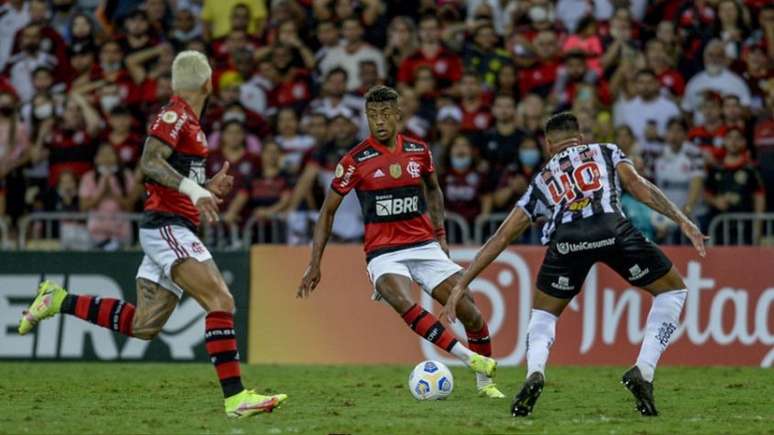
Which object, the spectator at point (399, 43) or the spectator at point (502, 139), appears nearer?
the spectator at point (502, 139)

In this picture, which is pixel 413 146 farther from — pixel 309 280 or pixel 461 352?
pixel 461 352

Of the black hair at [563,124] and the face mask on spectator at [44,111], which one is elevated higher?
the face mask on spectator at [44,111]

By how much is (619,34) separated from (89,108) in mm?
7635

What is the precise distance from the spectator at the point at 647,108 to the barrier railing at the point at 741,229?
74.0 inches

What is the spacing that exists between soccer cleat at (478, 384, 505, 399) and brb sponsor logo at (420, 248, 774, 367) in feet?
15.9

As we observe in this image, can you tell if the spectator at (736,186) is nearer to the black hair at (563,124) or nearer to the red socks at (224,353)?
the black hair at (563,124)

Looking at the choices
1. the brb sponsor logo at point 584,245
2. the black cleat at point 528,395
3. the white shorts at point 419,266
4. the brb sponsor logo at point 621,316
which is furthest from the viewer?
the brb sponsor logo at point 621,316

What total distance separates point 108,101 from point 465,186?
5.76m

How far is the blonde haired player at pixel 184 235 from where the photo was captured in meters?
11.1

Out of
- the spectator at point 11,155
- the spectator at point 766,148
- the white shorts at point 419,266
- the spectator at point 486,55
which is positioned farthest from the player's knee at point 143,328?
the spectator at point 766,148

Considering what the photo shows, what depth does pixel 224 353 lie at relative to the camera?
11117 millimetres

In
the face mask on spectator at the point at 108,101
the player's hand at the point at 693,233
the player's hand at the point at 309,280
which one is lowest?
the player's hand at the point at 309,280

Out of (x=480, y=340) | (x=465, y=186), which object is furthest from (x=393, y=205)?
(x=465, y=186)

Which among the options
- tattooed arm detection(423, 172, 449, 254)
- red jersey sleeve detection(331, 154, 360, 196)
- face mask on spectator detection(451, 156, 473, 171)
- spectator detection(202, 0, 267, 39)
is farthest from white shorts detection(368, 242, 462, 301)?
spectator detection(202, 0, 267, 39)
